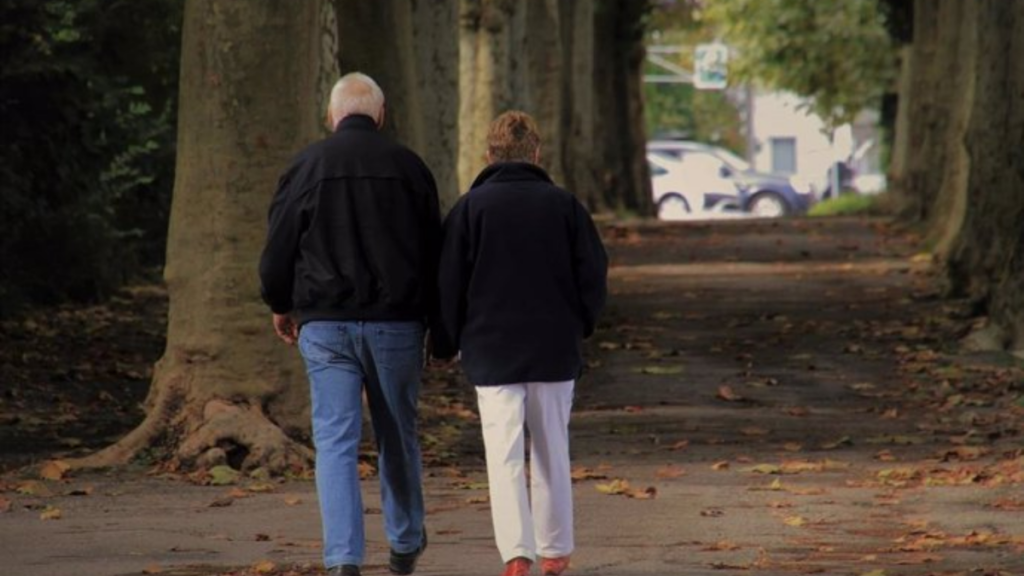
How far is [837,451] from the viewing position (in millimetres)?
14812

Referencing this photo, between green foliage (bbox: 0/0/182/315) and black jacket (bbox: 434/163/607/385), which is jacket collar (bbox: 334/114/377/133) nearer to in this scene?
black jacket (bbox: 434/163/607/385)

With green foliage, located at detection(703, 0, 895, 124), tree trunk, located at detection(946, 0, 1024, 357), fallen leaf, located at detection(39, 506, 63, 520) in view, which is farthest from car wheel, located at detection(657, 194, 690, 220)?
fallen leaf, located at detection(39, 506, 63, 520)

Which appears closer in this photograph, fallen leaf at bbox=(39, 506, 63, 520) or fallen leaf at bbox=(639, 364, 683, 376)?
fallen leaf at bbox=(39, 506, 63, 520)

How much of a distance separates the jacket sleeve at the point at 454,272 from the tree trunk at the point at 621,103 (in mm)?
39537

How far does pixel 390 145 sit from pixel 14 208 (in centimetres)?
1276

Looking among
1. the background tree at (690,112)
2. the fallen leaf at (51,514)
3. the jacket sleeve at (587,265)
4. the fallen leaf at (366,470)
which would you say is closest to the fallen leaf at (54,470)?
the fallen leaf at (51,514)

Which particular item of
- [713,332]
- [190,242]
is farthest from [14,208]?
[190,242]

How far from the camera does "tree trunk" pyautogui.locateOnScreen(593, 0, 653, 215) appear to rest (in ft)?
163

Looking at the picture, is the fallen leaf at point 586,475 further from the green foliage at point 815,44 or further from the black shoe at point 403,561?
the green foliage at point 815,44

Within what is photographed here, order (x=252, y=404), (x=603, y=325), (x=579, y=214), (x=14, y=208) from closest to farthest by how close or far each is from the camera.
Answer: (x=579, y=214) → (x=252, y=404) → (x=14, y=208) → (x=603, y=325)

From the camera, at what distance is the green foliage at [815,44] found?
6034cm

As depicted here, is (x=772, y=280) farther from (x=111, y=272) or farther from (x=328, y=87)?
(x=328, y=87)

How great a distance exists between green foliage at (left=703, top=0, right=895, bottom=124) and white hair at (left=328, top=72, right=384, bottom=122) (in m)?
50.4

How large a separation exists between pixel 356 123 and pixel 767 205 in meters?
70.5
